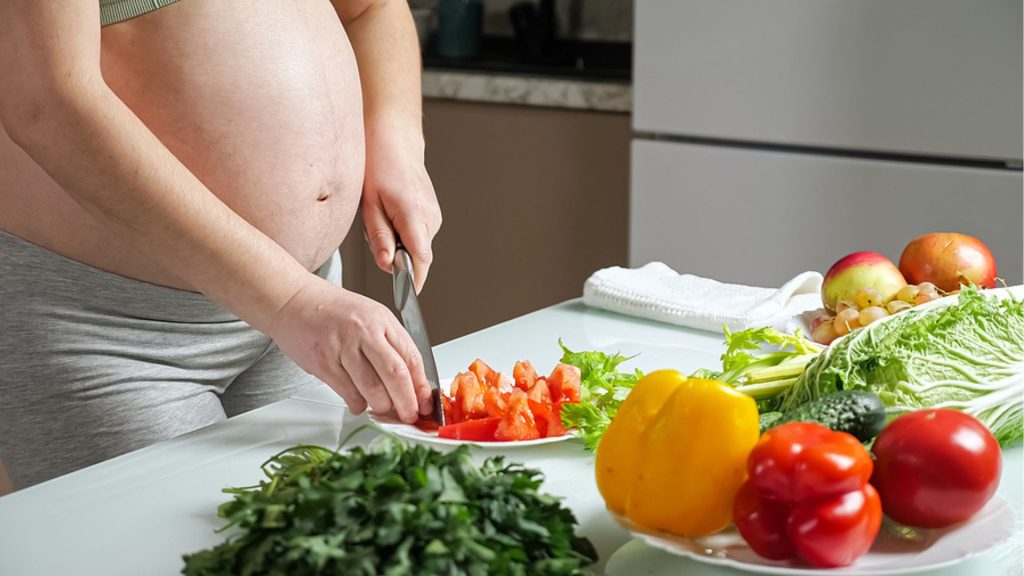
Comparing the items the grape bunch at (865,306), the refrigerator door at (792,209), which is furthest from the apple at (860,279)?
the refrigerator door at (792,209)

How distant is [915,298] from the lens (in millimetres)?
1206

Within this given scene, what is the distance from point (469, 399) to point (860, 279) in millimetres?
475

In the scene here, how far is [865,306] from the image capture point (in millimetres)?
1217

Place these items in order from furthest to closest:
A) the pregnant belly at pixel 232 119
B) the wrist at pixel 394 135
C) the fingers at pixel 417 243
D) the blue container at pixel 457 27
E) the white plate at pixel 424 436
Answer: the blue container at pixel 457 27
the wrist at pixel 394 135
the fingers at pixel 417 243
the pregnant belly at pixel 232 119
the white plate at pixel 424 436

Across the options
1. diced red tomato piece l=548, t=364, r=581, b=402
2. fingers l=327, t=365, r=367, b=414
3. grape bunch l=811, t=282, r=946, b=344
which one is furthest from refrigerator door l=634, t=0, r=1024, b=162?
fingers l=327, t=365, r=367, b=414

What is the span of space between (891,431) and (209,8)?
74cm

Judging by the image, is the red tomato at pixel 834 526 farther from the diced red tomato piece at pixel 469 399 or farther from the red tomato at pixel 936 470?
the diced red tomato piece at pixel 469 399

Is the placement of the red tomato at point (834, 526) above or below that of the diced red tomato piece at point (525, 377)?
above

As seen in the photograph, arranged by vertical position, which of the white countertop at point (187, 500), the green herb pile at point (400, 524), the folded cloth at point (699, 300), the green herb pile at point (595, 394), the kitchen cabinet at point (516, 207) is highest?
the green herb pile at point (400, 524)

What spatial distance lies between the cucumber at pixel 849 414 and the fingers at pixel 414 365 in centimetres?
30

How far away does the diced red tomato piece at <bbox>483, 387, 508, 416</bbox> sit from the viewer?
0.98 metres

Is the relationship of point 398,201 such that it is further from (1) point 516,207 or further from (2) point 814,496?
(1) point 516,207

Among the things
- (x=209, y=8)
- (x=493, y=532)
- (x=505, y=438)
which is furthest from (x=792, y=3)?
(x=493, y=532)

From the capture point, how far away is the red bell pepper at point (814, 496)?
67cm
